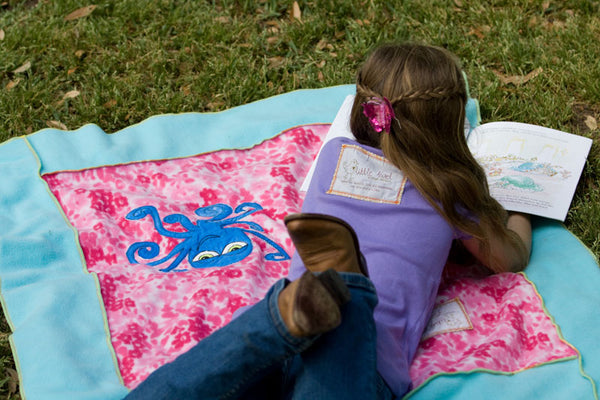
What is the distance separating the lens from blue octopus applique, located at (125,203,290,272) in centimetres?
257

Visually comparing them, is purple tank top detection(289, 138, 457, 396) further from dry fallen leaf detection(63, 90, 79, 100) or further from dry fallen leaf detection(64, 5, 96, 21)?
dry fallen leaf detection(64, 5, 96, 21)

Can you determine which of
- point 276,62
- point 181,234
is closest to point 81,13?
point 276,62

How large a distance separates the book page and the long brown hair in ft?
1.88

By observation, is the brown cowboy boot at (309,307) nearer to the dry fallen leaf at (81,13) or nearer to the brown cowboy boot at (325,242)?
the brown cowboy boot at (325,242)

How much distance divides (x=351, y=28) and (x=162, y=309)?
7.16 feet

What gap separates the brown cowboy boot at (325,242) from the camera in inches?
65.7

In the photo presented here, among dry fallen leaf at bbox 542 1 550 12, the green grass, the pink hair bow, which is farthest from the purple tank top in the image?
dry fallen leaf at bbox 542 1 550 12

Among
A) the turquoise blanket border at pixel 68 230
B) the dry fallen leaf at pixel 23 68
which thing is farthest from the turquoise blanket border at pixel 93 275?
the dry fallen leaf at pixel 23 68

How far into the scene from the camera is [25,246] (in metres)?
2.54

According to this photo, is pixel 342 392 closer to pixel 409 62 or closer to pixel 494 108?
pixel 409 62

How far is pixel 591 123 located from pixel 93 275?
7.60 ft

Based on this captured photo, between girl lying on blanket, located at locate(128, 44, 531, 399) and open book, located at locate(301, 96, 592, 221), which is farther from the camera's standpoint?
open book, located at locate(301, 96, 592, 221)

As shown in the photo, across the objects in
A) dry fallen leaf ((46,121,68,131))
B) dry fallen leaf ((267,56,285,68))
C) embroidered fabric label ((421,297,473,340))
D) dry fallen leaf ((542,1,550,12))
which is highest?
dry fallen leaf ((542,1,550,12))

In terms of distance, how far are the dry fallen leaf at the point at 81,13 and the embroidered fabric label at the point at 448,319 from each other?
2.68 meters
